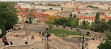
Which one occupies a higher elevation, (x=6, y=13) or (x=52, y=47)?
(x=6, y=13)

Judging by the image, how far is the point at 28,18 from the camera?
41156mm

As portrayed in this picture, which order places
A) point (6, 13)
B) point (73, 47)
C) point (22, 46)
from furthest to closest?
1. point (6, 13)
2. point (73, 47)
3. point (22, 46)

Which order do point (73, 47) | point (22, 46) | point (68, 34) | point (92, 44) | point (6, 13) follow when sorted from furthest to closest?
point (68, 34)
point (6, 13)
point (92, 44)
point (73, 47)
point (22, 46)

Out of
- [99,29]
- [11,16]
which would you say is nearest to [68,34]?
[99,29]

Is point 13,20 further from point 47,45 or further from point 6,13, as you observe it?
point 47,45

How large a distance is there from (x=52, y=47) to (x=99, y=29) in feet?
64.2

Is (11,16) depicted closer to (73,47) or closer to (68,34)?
(68,34)

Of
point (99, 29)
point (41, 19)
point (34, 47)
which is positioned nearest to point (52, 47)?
point (34, 47)

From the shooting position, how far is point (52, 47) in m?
12.8

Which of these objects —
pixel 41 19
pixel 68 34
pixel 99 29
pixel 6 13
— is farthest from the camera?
pixel 41 19

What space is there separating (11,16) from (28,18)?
57.5ft

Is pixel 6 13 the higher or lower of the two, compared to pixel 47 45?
higher

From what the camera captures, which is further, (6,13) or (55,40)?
(6,13)

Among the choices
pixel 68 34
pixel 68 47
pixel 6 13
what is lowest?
pixel 68 34
